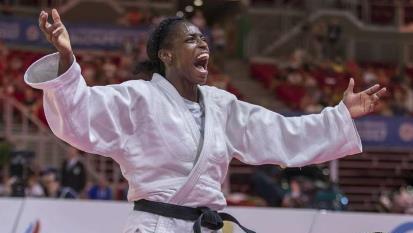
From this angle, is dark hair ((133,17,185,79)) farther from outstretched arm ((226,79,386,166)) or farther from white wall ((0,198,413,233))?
white wall ((0,198,413,233))

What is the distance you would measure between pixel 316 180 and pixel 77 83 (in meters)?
9.26

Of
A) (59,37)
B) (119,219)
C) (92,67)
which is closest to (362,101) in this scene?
(59,37)

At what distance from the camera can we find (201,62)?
3984 millimetres

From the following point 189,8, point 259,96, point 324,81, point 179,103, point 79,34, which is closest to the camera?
point 179,103

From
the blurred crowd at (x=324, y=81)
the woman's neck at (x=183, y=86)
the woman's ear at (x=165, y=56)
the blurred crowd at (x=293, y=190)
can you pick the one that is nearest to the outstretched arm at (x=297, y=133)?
the woman's neck at (x=183, y=86)

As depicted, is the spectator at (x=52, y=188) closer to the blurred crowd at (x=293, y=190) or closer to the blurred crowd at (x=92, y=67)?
the blurred crowd at (x=293, y=190)

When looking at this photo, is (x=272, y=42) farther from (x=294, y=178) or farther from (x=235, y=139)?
(x=235, y=139)

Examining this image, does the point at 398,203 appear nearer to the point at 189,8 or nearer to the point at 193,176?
the point at 193,176

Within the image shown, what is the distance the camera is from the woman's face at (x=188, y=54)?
397cm

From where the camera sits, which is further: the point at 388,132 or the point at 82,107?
the point at 388,132

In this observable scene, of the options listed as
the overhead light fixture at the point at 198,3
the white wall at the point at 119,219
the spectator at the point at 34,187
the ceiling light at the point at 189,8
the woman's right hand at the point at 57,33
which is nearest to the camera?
the woman's right hand at the point at 57,33

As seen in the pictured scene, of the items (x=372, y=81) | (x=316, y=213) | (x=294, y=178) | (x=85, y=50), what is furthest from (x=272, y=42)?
(x=316, y=213)

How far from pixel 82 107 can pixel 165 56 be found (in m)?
0.64

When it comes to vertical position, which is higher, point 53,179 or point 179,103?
point 179,103
